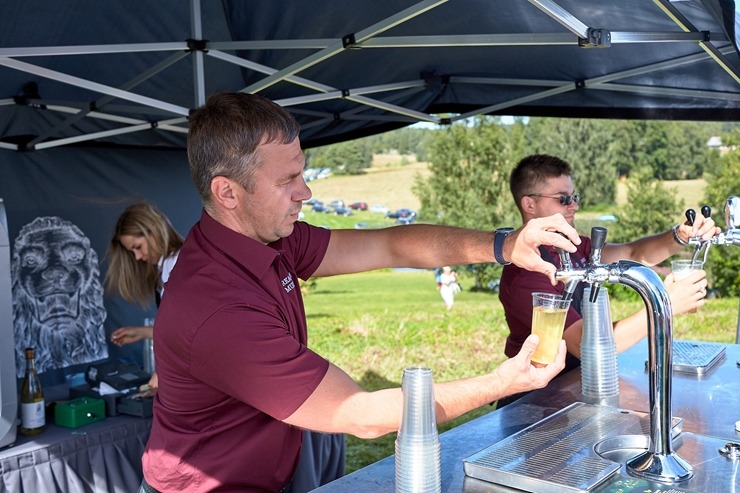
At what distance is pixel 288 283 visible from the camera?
6.13ft

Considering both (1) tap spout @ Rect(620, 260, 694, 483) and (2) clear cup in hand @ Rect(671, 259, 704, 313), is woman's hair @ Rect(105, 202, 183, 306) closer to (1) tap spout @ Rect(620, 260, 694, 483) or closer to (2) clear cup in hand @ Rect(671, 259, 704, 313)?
(2) clear cup in hand @ Rect(671, 259, 704, 313)

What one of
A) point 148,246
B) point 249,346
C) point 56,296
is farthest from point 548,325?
point 56,296

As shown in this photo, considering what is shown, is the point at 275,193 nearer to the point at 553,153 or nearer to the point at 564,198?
the point at 564,198

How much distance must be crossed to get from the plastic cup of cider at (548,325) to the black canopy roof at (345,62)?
1.37 m

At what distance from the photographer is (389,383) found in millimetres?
8070

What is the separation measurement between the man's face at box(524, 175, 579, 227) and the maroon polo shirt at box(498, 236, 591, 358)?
21cm

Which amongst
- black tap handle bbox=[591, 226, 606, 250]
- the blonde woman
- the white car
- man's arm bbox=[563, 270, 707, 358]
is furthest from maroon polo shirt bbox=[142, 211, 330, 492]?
the white car

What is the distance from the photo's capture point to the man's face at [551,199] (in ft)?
10.1

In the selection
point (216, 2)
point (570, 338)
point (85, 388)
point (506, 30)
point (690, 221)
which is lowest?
point (85, 388)

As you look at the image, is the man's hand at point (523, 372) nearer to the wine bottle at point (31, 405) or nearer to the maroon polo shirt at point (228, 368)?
the maroon polo shirt at point (228, 368)

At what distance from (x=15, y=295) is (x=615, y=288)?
393 inches

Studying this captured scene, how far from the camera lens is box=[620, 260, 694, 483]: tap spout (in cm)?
152

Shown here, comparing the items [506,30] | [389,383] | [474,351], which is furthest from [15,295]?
[474,351]

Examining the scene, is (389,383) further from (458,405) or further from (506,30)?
(458,405)
